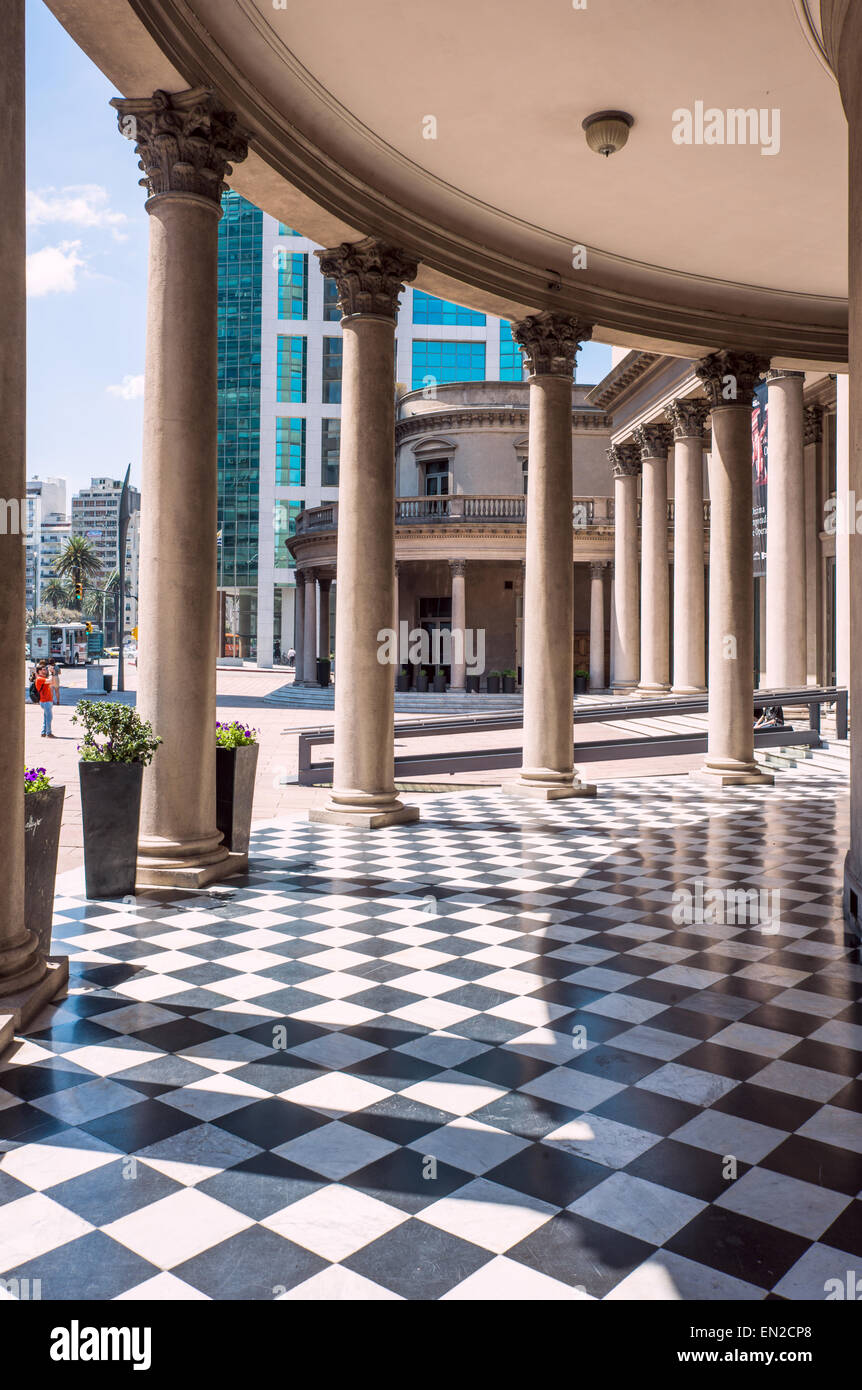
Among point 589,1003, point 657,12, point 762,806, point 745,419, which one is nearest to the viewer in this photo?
point 589,1003

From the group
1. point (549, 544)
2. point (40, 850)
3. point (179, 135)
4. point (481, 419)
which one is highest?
point (481, 419)

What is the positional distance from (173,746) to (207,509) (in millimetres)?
2041

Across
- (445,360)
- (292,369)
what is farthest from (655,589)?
(292,369)

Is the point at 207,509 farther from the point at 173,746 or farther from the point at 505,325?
the point at 505,325

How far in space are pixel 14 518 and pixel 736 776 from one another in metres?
13.3

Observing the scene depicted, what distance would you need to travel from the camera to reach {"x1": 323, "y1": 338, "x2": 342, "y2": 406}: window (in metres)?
75.8

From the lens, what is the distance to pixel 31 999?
5.55 meters

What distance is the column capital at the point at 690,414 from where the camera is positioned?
2528 centimetres

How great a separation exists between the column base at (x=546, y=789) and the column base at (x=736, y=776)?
265 centimetres

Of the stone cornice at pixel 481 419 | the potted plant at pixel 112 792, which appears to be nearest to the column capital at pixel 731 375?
the potted plant at pixel 112 792

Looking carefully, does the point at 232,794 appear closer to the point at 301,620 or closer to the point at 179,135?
the point at 179,135

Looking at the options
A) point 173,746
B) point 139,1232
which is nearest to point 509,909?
point 173,746

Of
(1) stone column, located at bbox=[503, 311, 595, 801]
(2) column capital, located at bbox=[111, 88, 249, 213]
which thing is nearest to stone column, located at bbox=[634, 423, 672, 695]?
(1) stone column, located at bbox=[503, 311, 595, 801]

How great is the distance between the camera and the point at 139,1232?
3531 millimetres
